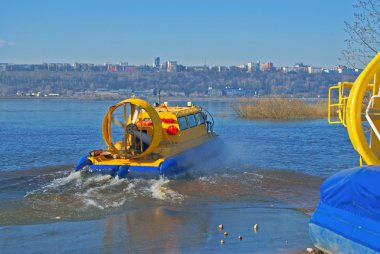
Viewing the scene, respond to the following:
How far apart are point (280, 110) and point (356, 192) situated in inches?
1478

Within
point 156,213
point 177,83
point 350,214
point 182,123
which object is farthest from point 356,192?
point 177,83

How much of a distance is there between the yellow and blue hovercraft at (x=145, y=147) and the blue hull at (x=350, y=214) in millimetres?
7194

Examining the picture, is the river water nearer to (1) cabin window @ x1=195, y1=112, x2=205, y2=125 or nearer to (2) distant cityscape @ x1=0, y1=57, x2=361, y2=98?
(1) cabin window @ x1=195, y1=112, x2=205, y2=125

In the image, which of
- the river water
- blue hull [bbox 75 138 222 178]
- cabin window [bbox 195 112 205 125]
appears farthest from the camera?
cabin window [bbox 195 112 205 125]

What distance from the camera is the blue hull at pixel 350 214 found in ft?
24.0

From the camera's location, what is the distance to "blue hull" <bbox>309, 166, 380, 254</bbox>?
732 cm

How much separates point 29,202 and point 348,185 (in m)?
7.83

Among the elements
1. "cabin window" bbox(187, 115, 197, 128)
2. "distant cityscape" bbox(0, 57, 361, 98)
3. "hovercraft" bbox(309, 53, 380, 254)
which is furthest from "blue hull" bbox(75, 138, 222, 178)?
"distant cityscape" bbox(0, 57, 361, 98)

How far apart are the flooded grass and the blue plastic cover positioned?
36.9m

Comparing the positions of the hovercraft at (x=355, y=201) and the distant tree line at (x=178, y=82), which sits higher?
the hovercraft at (x=355, y=201)

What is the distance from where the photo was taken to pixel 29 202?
12.9 meters

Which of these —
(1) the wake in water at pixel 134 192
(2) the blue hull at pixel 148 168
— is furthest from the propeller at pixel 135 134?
(1) the wake in water at pixel 134 192

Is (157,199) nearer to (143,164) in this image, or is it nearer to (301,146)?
(143,164)

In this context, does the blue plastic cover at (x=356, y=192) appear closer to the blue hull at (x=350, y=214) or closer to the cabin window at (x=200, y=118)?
the blue hull at (x=350, y=214)
